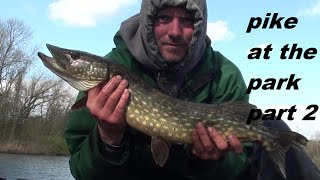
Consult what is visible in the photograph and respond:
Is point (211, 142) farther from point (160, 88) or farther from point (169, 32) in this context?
point (169, 32)

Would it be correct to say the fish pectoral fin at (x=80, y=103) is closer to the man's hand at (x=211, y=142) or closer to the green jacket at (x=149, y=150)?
the green jacket at (x=149, y=150)

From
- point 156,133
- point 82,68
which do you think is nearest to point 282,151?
point 156,133

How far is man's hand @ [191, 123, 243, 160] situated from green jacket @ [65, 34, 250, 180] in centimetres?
18

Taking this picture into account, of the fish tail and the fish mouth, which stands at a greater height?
the fish mouth

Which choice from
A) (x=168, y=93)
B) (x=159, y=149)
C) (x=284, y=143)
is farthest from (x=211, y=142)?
(x=168, y=93)

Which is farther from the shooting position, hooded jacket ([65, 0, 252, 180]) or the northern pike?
hooded jacket ([65, 0, 252, 180])

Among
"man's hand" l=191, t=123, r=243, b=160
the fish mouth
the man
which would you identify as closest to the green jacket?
the man

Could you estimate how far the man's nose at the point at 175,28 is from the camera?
12.4 ft

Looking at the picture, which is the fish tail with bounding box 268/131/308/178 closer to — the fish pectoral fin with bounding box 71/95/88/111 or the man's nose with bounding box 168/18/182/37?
the man's nose with bounding box 168/18/182/37

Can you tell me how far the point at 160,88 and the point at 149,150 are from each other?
573 mm

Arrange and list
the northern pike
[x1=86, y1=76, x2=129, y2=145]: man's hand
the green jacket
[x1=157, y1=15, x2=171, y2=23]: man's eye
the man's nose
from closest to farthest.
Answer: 1. [x1=86, y1=76, x2=129, y2=145]: man's hand
2. the northern pike
3. the green jacket
4. the man's nose
5. [x1=157, y1=15, x2=171, y2=23]: man's eye

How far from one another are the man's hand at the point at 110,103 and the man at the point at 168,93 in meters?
0.02

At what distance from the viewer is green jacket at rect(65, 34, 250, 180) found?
3.56m

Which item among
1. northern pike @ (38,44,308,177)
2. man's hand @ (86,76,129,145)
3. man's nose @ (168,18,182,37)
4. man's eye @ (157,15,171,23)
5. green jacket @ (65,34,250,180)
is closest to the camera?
man's hand @ (86,76,129,145)
